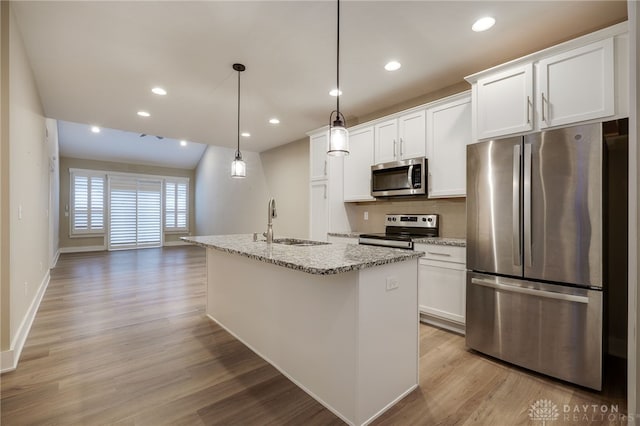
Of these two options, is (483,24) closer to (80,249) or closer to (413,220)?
(413,220)

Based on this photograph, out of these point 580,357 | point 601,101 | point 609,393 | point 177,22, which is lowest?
point 609,393

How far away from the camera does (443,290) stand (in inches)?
113

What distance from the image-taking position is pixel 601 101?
1988 millimetres

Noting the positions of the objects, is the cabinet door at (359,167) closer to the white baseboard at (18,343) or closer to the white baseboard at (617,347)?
the white baseboard at (617,347)

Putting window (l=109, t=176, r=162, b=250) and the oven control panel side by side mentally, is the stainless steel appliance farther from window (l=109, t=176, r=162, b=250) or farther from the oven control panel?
window (l=109, t=176, r=162, b=250)

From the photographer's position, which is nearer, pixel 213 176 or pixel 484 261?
pixel 484 261

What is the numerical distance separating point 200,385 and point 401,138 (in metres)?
3.12

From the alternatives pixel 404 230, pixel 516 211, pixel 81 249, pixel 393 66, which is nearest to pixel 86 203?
pixel 81 249

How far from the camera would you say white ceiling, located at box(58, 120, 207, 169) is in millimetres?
7379

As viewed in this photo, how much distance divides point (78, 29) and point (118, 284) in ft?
12.3

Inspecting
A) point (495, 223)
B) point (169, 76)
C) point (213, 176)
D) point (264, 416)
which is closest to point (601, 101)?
point (495, 223)

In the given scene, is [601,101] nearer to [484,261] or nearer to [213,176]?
[484,261]

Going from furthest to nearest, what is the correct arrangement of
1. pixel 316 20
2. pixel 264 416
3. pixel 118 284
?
pixel 118 284, pixel 316 20, pixel 264 416

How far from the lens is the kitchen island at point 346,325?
160 cm
